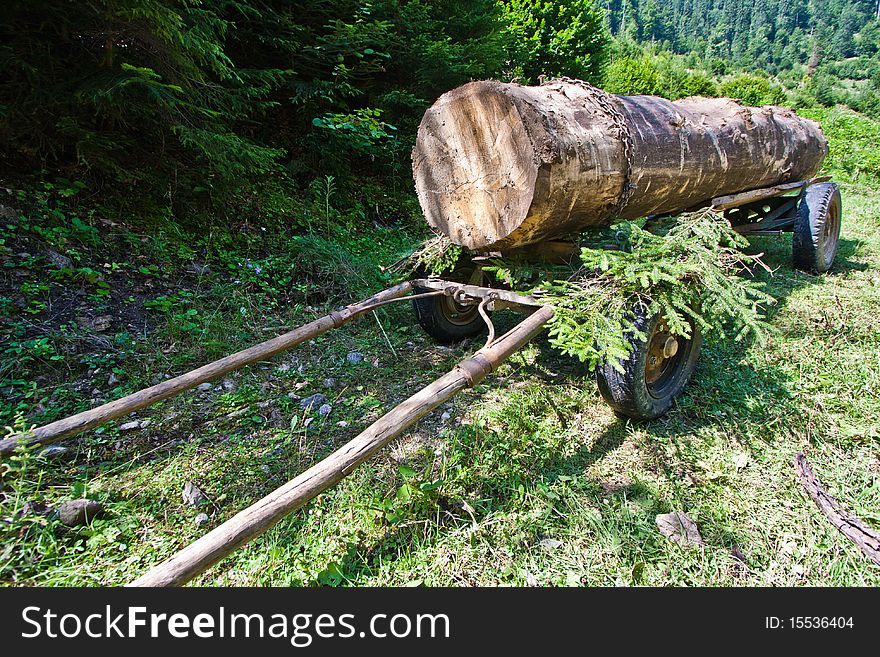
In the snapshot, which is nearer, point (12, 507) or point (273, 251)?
point (12, 507)

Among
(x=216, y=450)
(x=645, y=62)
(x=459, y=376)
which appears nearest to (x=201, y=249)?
(x=216, y=450)

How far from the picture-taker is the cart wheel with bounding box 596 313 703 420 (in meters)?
2.40

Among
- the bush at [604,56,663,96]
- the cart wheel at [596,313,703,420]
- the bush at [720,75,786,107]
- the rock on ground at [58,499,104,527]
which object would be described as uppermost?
the bush at [604,56,663,96]

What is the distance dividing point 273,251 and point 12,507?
9.60 ft

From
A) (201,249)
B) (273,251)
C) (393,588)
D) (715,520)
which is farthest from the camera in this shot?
(273,251)

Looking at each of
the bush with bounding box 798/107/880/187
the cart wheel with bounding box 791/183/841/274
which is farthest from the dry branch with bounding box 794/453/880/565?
the bush with bounding box 798/107/880/187

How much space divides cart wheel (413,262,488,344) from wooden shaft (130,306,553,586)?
54.1 inches

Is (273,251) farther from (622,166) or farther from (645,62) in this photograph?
(645,62)

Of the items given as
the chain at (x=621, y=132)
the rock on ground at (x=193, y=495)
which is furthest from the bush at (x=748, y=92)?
the rock on ground at (x=193, y=495)

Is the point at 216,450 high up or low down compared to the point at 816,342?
up

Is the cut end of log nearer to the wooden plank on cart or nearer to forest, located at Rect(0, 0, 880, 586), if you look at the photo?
forest, located at Rect(0, 0, 880, 586)

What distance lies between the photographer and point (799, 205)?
486 cm

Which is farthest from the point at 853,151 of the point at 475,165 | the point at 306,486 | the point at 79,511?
the point at 79,511

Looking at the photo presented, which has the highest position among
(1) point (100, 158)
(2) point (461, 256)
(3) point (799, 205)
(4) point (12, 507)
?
(1) point (100, 158)
